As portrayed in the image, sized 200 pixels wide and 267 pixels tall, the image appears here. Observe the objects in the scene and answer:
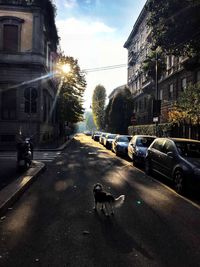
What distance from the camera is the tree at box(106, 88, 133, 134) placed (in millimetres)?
60062

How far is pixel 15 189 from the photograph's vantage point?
9.88m

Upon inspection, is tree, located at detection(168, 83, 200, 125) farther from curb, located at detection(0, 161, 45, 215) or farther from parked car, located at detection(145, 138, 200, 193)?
curb, located at detection(0, 161, 45, 215)

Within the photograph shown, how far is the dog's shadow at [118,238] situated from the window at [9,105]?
29.1 m

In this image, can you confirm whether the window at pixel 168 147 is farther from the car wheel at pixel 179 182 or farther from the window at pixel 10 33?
the window at pixel 10 33

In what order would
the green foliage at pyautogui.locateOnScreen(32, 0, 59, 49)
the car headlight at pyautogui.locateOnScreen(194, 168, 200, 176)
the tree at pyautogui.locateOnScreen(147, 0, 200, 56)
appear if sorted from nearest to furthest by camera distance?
the car headlight at pyautogui.locateOnScreen(194, 168, 200, 176)
the tree at pyautogui.locateOnScreen(147, 0, 200, 56)
the green foliage at pyautogui.locateOnScreen(32, 0, 59, 49)

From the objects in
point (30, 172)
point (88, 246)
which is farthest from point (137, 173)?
point (88, 246)

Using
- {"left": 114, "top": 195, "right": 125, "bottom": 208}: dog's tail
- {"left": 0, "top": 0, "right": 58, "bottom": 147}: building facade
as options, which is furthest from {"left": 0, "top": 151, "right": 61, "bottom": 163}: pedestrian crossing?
{"left": 114, "top": 195, "right": 125, "bottom": 208}: dog's tail

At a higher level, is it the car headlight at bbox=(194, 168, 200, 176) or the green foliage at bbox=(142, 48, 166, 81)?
the green foliage at bbox=(142, 48, 166, 81)

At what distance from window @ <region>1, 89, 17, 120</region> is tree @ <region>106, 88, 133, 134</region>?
90.5 ft

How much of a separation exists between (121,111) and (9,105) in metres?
28.4

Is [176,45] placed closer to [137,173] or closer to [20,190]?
[137,173]

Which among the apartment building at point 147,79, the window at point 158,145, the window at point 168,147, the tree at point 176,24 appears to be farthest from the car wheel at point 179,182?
the apartment building at point 147,79

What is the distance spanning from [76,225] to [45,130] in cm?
3348

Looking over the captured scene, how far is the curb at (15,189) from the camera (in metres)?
8.30
